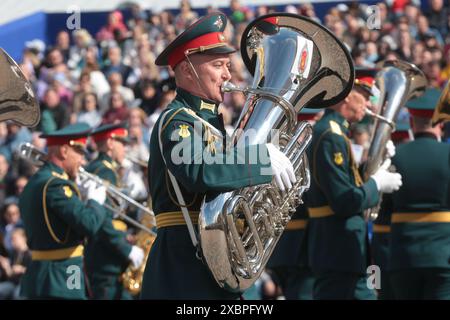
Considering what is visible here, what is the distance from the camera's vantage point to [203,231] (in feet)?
17.4

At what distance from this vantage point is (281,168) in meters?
5.36

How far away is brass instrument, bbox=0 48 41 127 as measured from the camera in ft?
17.3

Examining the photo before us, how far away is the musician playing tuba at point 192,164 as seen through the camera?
532cm

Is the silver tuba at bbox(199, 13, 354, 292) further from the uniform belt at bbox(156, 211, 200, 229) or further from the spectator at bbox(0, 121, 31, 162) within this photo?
the spectator at bbox(0, 121, 31, 162)

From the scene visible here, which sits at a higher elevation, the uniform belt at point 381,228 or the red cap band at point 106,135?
the red cap band at point 106,135

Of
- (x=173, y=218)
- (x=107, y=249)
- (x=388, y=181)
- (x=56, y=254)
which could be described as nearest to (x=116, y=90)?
(x=107, y=249)

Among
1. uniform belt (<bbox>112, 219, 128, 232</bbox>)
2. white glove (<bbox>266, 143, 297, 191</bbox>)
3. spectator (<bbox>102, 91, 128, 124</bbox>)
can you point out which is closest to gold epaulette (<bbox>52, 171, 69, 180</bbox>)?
uniform belt (<bbox>112, 219, 128, 232</bbox>)

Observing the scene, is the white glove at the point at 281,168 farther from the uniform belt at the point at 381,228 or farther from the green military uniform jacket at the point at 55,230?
the uniform belt at the point at 381,228

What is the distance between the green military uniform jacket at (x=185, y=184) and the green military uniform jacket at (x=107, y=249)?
447 centimetres

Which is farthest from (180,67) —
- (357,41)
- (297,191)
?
(357,41)

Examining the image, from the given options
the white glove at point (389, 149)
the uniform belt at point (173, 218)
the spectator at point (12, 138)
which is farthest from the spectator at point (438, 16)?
the uniform belt at point (173, 218)

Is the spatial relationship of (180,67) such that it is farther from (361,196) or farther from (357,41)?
(357,41)

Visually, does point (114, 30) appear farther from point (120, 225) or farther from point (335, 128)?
point (335, 128)

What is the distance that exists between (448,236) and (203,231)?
3.30m
